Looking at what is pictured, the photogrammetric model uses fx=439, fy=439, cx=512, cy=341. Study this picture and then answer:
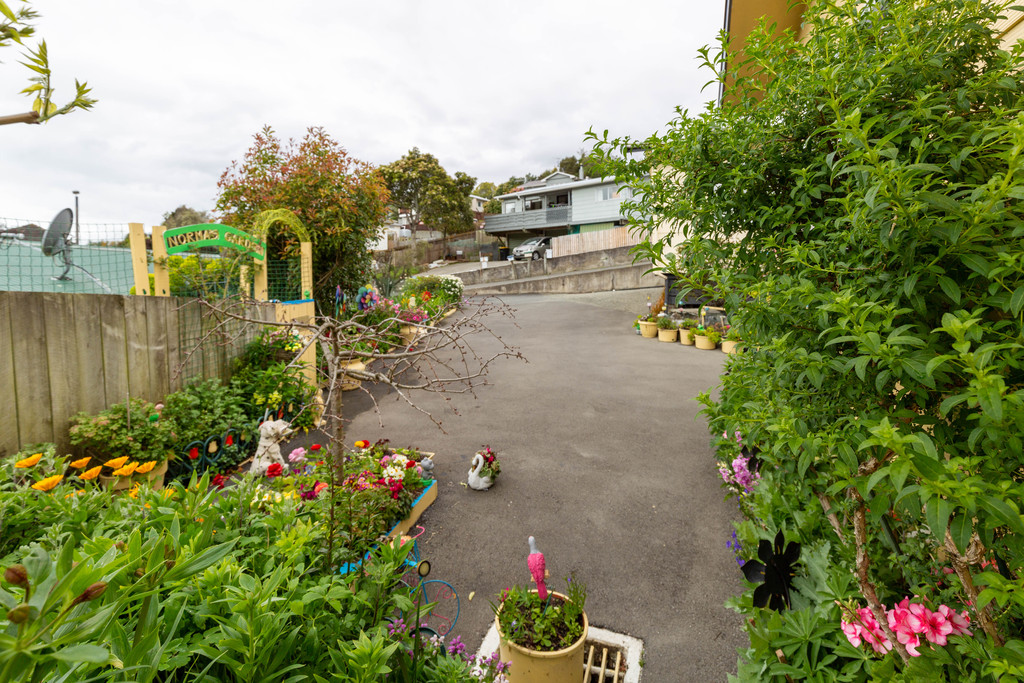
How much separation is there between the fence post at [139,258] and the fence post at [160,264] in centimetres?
12

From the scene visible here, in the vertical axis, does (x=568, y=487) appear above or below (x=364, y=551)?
below

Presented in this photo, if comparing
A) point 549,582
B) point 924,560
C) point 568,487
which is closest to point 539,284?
point 568,487

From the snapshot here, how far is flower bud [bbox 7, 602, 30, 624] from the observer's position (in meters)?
0.38

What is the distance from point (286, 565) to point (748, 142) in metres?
2.13

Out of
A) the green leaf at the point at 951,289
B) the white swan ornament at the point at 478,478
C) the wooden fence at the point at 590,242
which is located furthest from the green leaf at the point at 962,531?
the wooden fence at the point at 590,242

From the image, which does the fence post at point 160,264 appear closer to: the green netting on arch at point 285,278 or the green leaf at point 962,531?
the green netting on arch at point 285,278

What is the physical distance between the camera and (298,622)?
49.2 inches

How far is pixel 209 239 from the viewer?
5262mm

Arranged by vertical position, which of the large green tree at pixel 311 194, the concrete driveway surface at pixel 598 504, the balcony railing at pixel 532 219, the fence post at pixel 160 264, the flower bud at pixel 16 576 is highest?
the balcony railing at pixel 532 219

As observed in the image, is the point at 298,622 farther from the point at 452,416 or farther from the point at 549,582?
the point at 452,416

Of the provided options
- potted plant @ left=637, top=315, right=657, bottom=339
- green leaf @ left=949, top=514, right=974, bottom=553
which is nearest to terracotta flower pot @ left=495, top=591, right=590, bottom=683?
green leaf @ left=949, top=514, right=974, bottom=553

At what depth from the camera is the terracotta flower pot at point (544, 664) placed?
2102 millimetres

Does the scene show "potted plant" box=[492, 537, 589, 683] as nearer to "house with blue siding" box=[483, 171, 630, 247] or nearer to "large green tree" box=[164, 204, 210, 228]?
"house with blue siding" box=[483, 171, 630, 247]

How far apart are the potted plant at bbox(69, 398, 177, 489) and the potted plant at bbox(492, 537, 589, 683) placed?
3.01 meters
